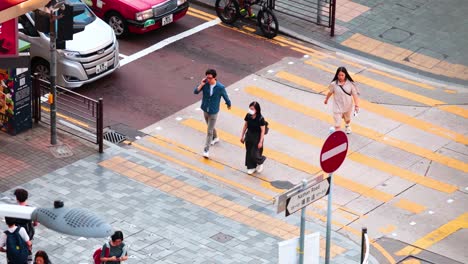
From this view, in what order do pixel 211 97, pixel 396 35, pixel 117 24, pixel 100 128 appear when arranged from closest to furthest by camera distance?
pixel 100 128, pixel 211 97, pixel 117 24, pixel 396 35

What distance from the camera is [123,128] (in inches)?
830

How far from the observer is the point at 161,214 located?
704 inches

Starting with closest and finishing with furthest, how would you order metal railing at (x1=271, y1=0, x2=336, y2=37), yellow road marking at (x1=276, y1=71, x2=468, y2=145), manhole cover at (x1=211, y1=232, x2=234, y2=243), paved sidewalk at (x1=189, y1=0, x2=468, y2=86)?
manhole cover at (x1=211, y1=232, x2=234, y2=243)
yellow road marking at (x1=276, y1=71, x2=468, y2=145)
paved sidewalk at (x1=189, y1=0, x2=468, y2=86)
metal railing at (x1=271, y1=0, x2=336, y2=37)

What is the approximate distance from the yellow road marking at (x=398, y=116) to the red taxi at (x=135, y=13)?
329cm

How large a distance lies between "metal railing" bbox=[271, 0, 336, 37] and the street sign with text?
12.1 m

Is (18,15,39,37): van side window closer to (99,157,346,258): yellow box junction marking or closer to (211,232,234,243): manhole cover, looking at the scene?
(99,157,346,258): yellow box junction marking

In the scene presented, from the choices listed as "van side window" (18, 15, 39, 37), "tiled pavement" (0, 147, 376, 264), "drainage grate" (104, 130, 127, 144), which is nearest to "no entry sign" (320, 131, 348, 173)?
"tiled pavement" (0, 147, 376, 264)

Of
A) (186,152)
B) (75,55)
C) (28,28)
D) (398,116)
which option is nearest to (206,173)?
(186,152)

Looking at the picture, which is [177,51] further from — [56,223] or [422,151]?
[56,223]

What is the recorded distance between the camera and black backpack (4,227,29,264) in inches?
563

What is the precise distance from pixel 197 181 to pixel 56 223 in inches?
413

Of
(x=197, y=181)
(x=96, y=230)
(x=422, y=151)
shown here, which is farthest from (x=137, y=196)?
(x=96, y=230)

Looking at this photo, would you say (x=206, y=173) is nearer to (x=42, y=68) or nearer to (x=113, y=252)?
(x=42, y=68)

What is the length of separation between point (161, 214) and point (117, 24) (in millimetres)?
7870
